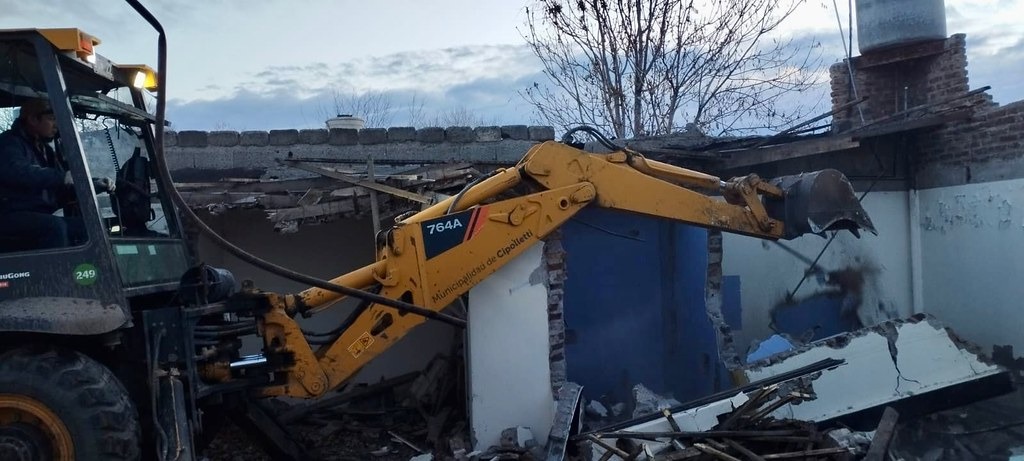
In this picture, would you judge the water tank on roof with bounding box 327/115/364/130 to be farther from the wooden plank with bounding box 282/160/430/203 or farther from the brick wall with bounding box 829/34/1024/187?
the brick wall with bounding box 829/34/1024/187

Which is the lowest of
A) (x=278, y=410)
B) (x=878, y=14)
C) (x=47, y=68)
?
(x=278, y=410)

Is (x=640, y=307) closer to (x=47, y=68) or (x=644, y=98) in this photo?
(x=47, y=68)

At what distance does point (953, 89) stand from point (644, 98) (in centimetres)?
613

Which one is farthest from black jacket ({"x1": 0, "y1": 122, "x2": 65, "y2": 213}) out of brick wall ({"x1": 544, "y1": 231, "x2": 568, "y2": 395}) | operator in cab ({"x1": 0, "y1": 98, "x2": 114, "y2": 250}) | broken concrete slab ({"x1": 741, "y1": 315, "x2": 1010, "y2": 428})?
broken concrete slab ({"x1": 741, "y1": 315, "x2": 1010, "y2": 428})

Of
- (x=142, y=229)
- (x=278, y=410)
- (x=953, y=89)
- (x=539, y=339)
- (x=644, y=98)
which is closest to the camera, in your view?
(x=142, y=229)

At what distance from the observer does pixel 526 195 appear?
257 inches

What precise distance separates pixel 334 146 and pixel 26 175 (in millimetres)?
4861

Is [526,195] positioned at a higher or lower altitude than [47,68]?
lower

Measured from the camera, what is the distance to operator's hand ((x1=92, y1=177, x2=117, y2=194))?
4.81 metres

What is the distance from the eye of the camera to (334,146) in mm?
9211

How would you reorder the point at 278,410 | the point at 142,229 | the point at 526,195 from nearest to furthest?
the point at 142,229 → the point at 526,195 → the point at 278,410

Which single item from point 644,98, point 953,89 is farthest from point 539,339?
point 644,98

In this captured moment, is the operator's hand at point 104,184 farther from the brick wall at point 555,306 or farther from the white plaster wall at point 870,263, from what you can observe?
the white plaster wall at point 870,263

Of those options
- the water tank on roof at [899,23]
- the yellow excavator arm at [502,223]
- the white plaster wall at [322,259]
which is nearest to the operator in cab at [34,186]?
the yellow excavator arm at [502,223]
